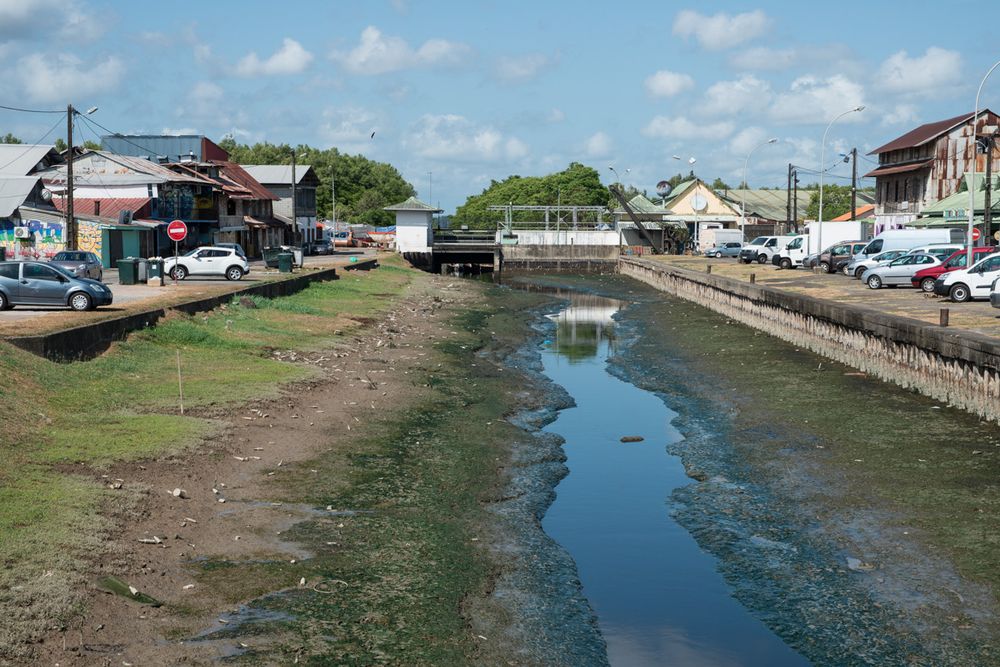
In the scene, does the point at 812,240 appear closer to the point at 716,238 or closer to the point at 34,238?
the point at 716,238

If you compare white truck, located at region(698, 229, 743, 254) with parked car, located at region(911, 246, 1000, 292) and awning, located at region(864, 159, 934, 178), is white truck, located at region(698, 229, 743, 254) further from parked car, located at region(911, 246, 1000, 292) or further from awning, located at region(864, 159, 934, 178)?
parked car, located at region(911, 246, 1000, 292)

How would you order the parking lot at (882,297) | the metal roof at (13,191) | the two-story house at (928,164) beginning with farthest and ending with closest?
the two-story house at (928,164) < the metal roof at (13,191) < the parking lot at (882,297)

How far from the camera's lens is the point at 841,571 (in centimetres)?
1534

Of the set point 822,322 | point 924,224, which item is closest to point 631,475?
point 822,322

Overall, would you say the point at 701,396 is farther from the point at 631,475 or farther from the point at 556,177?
the point at 556,177

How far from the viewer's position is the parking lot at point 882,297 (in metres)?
33.5

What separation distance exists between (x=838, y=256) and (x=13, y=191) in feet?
147

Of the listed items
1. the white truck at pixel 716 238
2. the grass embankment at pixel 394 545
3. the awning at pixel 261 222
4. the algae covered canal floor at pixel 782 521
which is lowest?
the algae covered canal floor at pixel 782 521

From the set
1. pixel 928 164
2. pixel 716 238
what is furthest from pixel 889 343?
pixel 716 238

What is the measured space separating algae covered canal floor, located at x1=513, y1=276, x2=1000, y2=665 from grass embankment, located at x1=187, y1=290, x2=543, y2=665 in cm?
165

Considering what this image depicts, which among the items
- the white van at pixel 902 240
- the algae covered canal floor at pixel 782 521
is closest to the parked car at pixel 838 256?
the white van at pixel 902 240

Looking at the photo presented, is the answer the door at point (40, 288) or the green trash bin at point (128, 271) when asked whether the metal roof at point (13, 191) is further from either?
the door at point (40, 288)

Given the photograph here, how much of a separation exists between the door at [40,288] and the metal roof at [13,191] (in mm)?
29422

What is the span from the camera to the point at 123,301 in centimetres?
3831
